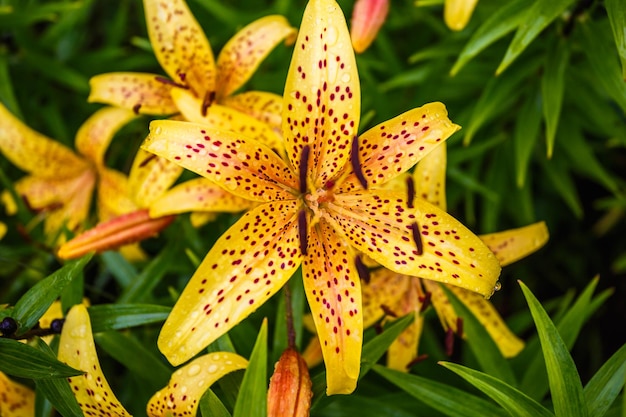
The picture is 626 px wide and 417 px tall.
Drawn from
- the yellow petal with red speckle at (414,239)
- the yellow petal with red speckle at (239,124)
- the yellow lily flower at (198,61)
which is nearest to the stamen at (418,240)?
the yellow petal with red speckle at (414,239)

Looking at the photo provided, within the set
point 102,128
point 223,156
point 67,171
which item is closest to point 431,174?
point 223,156

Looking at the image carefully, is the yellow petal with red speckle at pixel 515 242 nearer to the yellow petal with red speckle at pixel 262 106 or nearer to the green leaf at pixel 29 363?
the yellow petal with red speckle at pixel 262 106

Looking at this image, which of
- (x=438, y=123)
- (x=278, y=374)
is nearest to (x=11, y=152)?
(x=278, y=374)

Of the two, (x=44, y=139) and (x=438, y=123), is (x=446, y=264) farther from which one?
(x=44, y=139)

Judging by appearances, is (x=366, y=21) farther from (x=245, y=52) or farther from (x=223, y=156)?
(x=223, y=156)

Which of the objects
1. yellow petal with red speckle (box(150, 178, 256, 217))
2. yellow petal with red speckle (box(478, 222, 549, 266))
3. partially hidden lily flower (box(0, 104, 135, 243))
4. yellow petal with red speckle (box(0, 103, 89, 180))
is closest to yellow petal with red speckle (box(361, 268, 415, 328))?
yellow petal with red speckle (box(478, 222, 549, 266))
